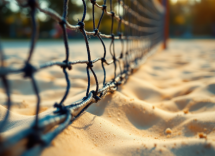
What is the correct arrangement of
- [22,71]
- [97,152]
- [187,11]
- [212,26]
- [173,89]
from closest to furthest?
[22,71] < [97,152] < [173,89] < [212,26] < [187,11]

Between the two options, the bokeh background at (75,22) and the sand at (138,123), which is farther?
the bokeh background at (75,22)

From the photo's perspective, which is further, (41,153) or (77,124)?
(77,124)

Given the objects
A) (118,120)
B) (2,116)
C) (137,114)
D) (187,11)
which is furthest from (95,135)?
(187,11)

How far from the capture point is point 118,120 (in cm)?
85

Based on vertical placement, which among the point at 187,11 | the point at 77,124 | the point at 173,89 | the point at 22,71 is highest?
the point at 187,11

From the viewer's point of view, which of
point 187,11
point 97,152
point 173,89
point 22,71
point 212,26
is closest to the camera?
point 22,71

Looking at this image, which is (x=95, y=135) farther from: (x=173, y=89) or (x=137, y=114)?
(x=173, y=89)

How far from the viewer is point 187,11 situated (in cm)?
2509

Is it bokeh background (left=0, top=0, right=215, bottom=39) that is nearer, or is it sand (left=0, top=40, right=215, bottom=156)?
sand (left=0, top=40, right=215, bottom=156)

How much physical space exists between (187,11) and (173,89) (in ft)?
89.1

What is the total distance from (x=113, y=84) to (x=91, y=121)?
35cm

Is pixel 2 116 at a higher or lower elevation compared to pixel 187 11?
lower

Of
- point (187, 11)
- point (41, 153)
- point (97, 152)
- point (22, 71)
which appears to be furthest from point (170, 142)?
point (187, 11)

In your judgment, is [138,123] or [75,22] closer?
[138,123]
